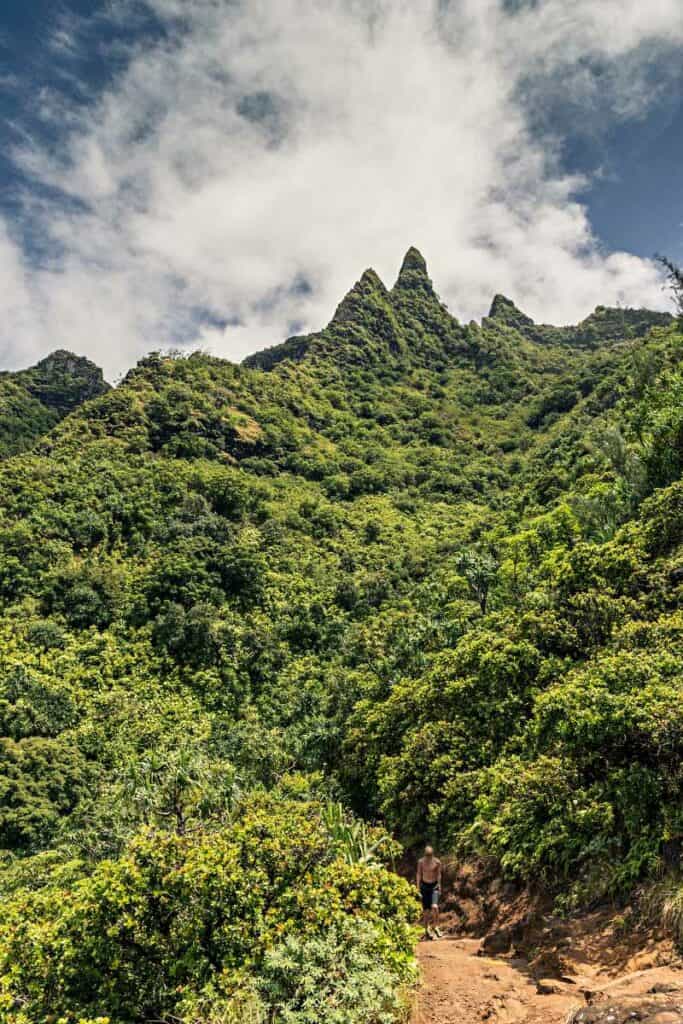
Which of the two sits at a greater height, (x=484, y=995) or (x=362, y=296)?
(x=362, y=296)

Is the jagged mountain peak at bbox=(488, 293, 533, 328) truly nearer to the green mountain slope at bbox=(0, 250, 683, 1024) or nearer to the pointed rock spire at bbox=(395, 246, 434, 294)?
the pointed rock spire at bbox=(395, 246, 434, 294)

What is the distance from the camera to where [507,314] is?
504 ft

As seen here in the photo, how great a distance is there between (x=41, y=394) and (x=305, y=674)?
2891 inches

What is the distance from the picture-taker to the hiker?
11.2m

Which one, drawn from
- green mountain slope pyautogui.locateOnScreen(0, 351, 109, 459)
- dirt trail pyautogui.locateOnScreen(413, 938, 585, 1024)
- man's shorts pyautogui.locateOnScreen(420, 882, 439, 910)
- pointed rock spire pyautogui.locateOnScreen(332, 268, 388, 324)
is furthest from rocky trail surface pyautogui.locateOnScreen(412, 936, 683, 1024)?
pointed rock spire pyautogui.locateOnScreen(332, 268, 388, 324)

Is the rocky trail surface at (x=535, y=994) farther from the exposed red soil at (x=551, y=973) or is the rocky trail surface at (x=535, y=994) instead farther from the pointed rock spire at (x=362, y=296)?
the pointed rock spire at (x=362, y=296)

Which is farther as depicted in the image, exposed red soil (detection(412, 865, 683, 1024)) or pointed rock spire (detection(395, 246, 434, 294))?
pointed rock spire (detection(395, 246, 434, 294))

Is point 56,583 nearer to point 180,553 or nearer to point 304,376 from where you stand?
point 180,553

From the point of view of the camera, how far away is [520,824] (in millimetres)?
9688

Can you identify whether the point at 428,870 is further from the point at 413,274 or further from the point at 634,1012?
the point at 413,274

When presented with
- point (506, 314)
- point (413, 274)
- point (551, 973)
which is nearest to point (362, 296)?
point (413, 274)

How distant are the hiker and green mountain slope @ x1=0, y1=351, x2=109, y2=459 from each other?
74268 mm

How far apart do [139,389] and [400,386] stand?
154 feet

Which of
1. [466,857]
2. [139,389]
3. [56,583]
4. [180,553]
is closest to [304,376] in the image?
[139,389]
